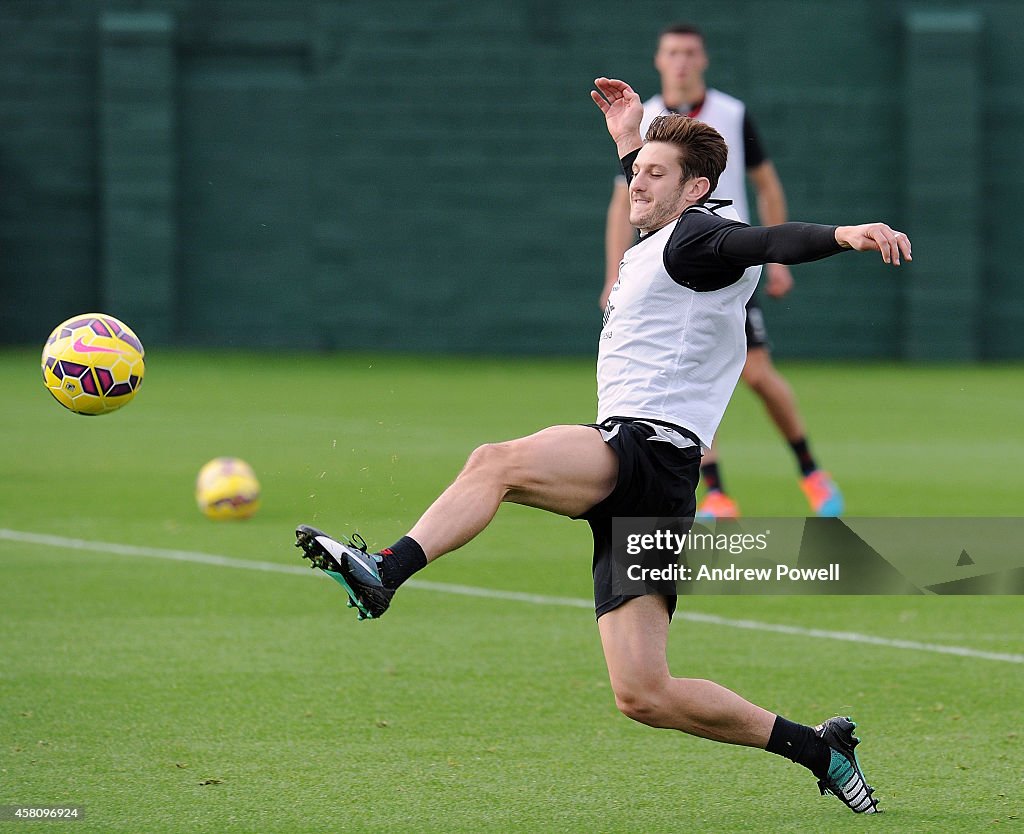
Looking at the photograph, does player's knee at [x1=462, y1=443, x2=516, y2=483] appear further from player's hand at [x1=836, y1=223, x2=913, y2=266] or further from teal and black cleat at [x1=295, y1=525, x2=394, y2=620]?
player's hand at [x1=836, y1=223, x2=913, y2=266]

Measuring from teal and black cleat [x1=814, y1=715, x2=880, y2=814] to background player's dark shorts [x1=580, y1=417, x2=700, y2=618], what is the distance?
0.61 meters

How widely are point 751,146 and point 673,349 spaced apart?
5682 millimetres

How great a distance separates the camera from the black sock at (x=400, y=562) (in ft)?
13.9

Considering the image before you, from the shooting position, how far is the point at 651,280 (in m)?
4.90

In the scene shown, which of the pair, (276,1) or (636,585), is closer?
(636,585)

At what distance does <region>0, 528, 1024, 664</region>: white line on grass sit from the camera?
7059 millimetres

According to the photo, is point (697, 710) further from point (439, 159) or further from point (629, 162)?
point (439, 159)

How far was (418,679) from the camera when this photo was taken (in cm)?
645

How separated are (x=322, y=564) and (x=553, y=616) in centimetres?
352

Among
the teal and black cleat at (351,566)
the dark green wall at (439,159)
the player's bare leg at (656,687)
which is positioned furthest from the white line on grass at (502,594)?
the dark green wall at (439,159)

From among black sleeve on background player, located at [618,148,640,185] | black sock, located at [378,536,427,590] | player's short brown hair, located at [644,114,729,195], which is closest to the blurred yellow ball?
black sleeve on background player, located at [618,148,640,185]

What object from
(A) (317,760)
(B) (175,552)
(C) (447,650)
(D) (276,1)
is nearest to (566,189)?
(D) (276,1)

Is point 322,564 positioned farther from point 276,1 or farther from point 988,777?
point 276,1

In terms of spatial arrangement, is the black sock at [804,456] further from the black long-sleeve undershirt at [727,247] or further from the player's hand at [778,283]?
the black long-sleeve undershirt at [727,247]
